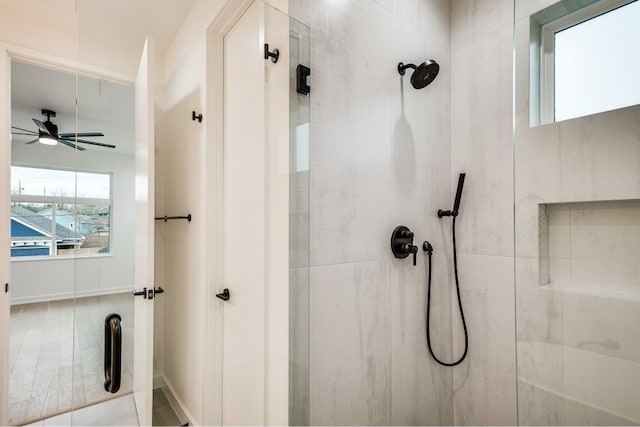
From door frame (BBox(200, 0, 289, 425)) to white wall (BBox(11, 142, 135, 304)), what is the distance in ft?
0.62

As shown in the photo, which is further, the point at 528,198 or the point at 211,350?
the point at 528,198

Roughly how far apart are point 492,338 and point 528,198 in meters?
0.73

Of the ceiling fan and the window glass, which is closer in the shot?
the ceiling fan

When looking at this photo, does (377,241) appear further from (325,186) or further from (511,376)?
(511,376)

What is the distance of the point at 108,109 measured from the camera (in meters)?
0.75

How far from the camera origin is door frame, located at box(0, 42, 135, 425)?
754 mm

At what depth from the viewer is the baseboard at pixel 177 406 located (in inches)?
31.6

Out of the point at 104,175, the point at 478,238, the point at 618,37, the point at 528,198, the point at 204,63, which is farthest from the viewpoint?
the point at 478,238

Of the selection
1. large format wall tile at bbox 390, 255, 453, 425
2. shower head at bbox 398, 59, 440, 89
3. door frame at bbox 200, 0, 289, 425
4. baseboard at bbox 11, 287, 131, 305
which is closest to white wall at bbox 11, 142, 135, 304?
baseboard at bbox 11, 287, 131, 305

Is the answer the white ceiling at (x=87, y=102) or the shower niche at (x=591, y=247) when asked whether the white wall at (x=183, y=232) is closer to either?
the white ceiling at (x=87, y=102)

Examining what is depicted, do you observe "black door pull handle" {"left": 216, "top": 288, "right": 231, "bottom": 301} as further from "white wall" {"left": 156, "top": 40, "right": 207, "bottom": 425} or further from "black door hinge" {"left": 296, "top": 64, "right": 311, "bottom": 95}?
"black door hinge" {"left": 296, "top": 64, "right": 311, "bottom": 95}

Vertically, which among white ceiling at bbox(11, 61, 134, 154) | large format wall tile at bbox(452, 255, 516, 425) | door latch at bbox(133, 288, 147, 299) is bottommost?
large format wall tile at bbox(452, 255, 516, 425)

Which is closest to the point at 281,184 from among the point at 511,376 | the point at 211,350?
the point at 211,350

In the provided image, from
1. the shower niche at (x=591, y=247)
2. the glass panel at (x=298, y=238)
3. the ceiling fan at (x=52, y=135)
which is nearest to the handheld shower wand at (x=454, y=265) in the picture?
the shower niche at (x=591, y=247)
